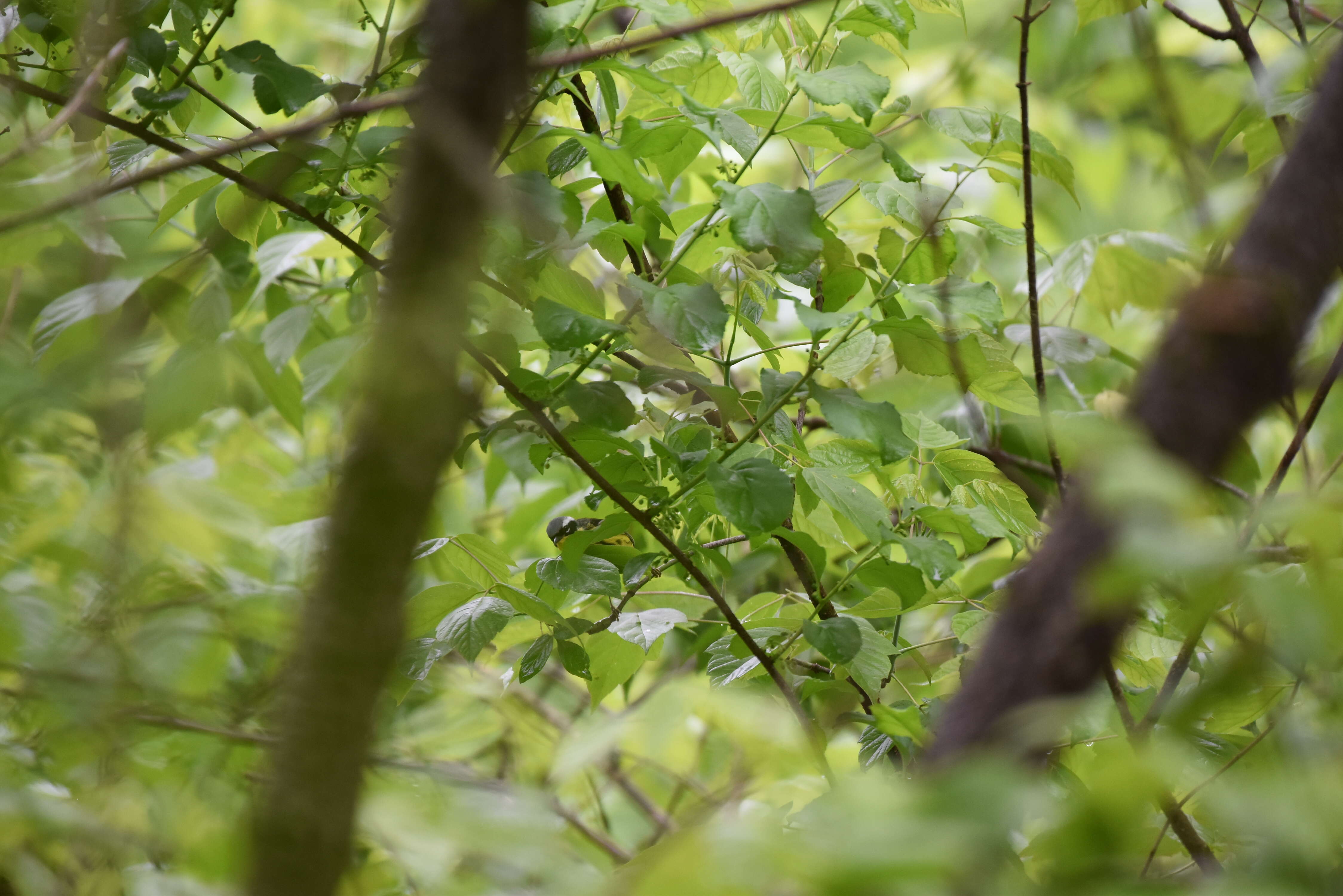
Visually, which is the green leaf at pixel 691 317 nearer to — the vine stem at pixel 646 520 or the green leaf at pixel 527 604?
the vine stem at pixel 646 520

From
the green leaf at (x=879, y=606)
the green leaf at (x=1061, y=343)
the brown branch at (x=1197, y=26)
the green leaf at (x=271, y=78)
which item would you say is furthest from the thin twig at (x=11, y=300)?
the brown branch at (x=1197, y=26)

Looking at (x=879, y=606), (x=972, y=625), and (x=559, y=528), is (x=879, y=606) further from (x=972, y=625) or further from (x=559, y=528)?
(x=559, y=528)

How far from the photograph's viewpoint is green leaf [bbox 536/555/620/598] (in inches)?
22.3

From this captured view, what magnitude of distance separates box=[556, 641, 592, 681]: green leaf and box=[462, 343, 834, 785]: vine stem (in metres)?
0.08

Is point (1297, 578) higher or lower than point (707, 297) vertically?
lower

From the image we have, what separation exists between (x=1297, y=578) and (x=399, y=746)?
0.49 m

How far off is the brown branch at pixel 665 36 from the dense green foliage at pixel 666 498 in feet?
0.13

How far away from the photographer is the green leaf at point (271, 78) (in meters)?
0.55

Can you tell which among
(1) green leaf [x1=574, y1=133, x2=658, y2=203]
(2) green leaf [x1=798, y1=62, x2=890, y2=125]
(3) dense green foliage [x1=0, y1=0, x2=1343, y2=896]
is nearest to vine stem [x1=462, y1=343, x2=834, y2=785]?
(3) dense green foliage [x1=0, y1=0, x2=1343, y2=896]

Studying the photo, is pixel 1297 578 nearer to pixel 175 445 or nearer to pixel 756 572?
pixel 756 572

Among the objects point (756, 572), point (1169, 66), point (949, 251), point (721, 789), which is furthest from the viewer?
point (1169, 66)

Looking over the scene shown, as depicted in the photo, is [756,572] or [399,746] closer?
[399,746]

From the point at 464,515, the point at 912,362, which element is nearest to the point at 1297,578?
the point at 912,362

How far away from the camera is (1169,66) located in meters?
0.99
